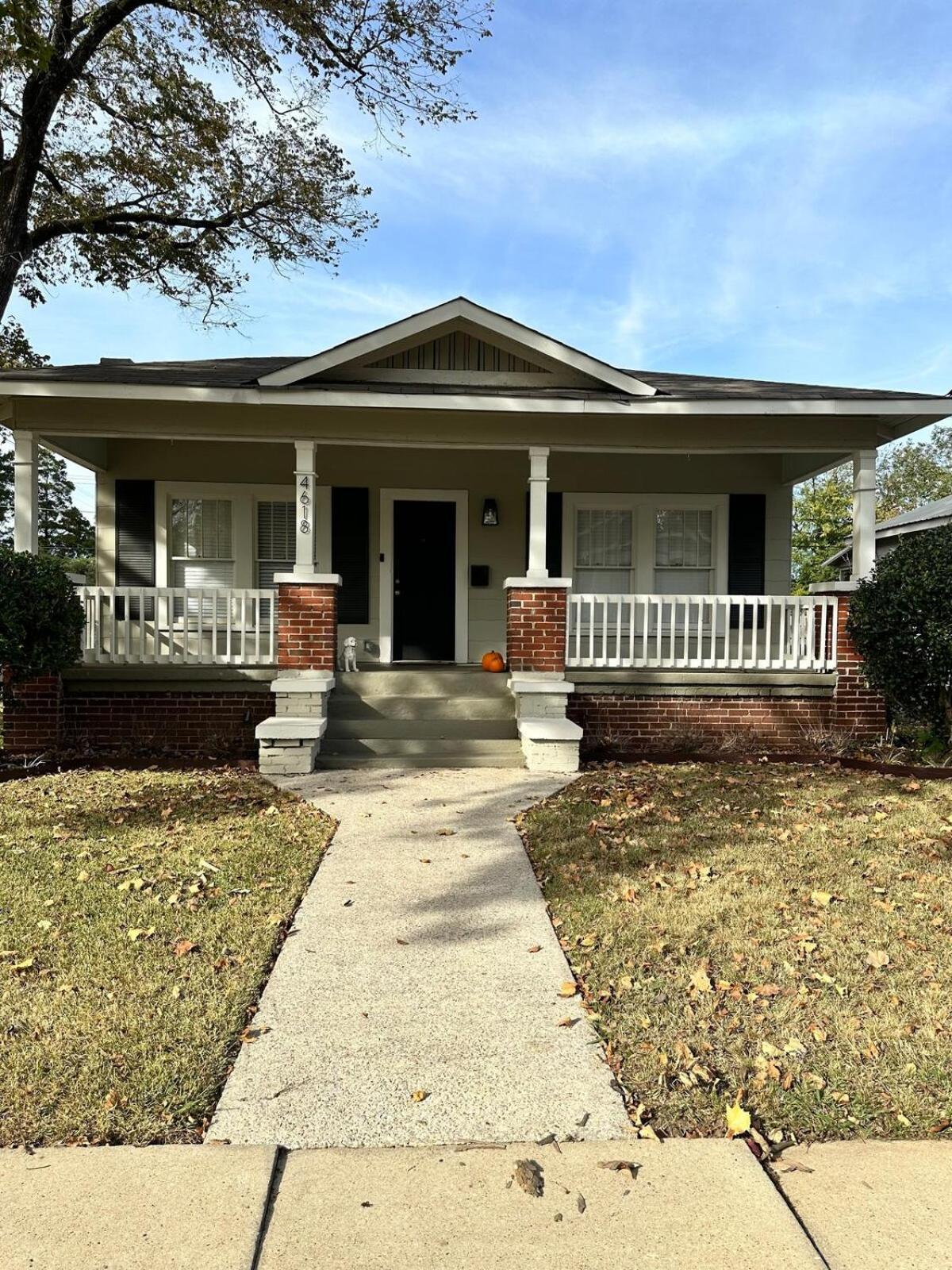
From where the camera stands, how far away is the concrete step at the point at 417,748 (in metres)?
7.52

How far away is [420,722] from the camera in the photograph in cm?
774

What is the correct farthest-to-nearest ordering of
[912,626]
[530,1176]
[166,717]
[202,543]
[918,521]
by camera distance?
1. [918,521]
2. [202,543]
3. [166,717]
4. [912,626]
5. [530,1176]

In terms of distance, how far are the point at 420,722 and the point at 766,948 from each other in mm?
4682

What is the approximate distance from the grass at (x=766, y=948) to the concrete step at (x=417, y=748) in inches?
59.6

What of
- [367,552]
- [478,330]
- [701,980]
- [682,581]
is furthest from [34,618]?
[682,581]

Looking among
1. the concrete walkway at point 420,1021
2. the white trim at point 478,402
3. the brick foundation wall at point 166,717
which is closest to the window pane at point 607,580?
the white trim at point 478,402

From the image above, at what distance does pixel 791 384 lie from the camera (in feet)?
30.2

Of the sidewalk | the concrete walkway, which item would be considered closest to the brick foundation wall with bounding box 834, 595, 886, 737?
the concrete walkway

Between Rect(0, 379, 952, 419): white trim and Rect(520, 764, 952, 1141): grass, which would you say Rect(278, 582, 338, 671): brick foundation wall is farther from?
Rect(520, 764, 952, 1141): grass

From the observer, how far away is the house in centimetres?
771

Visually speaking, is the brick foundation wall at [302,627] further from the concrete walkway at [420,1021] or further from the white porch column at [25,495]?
the concrete walkway at [420,1021]

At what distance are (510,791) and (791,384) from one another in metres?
6.07

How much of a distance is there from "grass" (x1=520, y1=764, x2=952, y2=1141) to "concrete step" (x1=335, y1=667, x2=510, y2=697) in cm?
232

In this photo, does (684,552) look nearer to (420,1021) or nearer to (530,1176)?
(420,1021)
